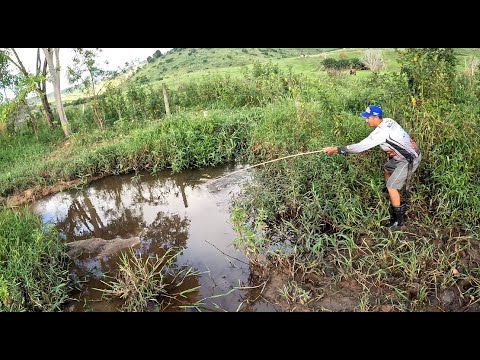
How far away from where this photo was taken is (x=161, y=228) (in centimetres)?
578

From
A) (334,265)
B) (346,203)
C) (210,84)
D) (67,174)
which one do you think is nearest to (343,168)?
(346,203)

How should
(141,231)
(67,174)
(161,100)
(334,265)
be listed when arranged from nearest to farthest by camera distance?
(334,265) < (141,231) < (67,174) < (161,100)

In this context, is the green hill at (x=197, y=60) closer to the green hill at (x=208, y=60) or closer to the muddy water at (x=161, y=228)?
the green hill at (x=208, y=60)

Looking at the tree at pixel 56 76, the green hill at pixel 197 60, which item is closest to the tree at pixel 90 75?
the tree at pixel 56 76

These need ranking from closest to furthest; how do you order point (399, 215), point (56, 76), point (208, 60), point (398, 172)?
1. point (398, 172)
2. point (399, 215)
3. point (56, 76)
4. point (208, 60)

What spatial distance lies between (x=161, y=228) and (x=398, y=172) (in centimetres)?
366

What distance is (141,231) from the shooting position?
5.80 meters

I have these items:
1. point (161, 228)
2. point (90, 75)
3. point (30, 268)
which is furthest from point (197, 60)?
point (30, 268)

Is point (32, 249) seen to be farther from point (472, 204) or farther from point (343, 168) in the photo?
point (472, 204)

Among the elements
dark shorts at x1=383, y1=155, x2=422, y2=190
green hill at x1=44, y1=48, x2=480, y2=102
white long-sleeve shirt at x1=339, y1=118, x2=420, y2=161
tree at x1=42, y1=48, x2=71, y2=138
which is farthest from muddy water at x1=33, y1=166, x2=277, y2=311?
green hill at x1=44, y1=48, x2=480, y2=102

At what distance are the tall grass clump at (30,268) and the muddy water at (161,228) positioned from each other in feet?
0.80

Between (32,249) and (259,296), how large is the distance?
315 centimetres

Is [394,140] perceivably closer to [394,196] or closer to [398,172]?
[398,172]

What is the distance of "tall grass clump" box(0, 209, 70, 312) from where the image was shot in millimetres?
4031
